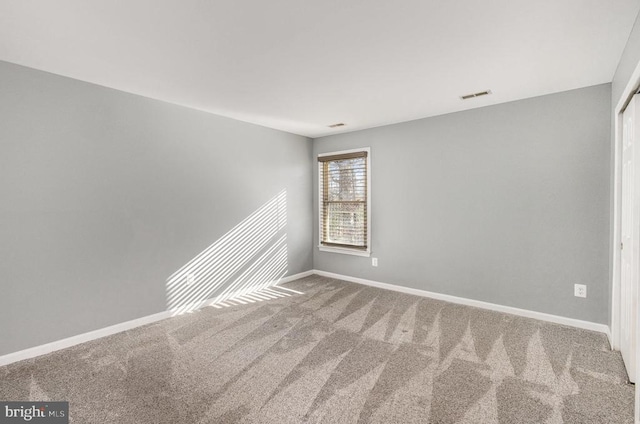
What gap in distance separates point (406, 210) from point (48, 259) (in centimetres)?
392

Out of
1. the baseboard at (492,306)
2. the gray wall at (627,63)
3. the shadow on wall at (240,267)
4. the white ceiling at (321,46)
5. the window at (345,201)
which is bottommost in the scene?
the baseboard at (492,306)

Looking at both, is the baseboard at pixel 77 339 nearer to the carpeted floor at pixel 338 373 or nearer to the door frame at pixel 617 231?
the carpeted floor at pixel 338 373

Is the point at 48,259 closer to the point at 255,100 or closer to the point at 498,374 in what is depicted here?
the point at 255,100

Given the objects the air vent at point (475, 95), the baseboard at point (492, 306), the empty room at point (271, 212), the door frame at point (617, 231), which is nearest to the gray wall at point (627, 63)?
the empty room at point (271, 212)

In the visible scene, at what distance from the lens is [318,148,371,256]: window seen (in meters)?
4.66

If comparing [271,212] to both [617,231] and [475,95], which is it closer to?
[475,95]

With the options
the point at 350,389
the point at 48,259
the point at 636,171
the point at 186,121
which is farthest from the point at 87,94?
the point at 636,171

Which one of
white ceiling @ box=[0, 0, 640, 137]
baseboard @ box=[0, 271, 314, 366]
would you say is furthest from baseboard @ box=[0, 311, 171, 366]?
white ceiling @ box=[0, 0, 640, 137]

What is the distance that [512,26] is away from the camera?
1938 millimetres

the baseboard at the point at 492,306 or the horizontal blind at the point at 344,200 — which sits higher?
the horizontal blind at the point at 344,200

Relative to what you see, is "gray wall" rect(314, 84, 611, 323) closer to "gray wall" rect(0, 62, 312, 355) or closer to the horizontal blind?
the horizontal blind

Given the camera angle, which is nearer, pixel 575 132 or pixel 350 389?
pixel 350 389

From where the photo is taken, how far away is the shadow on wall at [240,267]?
11.8 feet


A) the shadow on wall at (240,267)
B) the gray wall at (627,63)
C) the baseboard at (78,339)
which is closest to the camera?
the gray wall at (627,63)
